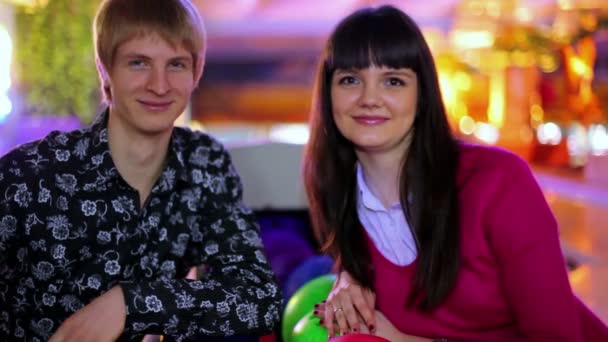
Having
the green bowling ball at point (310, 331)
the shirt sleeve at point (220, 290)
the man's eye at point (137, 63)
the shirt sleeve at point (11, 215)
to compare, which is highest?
the man's eye at point (137, 63)

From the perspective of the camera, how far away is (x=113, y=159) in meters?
1.68

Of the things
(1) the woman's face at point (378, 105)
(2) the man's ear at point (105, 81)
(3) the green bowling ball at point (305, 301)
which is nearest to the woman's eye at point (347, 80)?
(1) the woman's face at point (378, 105)

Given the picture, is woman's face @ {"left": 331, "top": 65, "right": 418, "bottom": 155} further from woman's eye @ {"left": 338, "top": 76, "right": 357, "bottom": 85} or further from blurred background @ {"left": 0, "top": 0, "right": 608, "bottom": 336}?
blurred background @ {"left": 0, "top": 0, "right": 608, "bottom": 336}

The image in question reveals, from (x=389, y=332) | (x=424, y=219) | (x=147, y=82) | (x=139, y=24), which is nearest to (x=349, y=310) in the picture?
(x=389, y=332)

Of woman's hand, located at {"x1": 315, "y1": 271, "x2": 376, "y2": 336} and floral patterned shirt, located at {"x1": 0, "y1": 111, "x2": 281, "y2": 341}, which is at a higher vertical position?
floral patterned shirt, located at {"x1": 0, "y1": 111, "x2": 281, "y2": 341}

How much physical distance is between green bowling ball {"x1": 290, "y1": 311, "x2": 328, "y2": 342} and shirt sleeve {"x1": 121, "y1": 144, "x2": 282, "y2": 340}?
13 cm

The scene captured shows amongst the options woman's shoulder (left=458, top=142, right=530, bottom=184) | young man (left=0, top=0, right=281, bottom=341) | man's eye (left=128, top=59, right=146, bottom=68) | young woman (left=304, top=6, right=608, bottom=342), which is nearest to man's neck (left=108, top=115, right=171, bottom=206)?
young man (left=0, top=0, right=281, bottom=341)

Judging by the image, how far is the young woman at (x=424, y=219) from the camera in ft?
4.90

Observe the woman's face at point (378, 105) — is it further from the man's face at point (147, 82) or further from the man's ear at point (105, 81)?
the man's ear at point (105, 81)

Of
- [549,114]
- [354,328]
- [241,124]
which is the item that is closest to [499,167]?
[354,328]

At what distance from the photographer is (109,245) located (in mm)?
1646

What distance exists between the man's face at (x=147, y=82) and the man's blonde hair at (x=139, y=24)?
13 millimetres

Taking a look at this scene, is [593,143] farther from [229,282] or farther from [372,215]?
[229,282]

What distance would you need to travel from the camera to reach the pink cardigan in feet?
4.85
